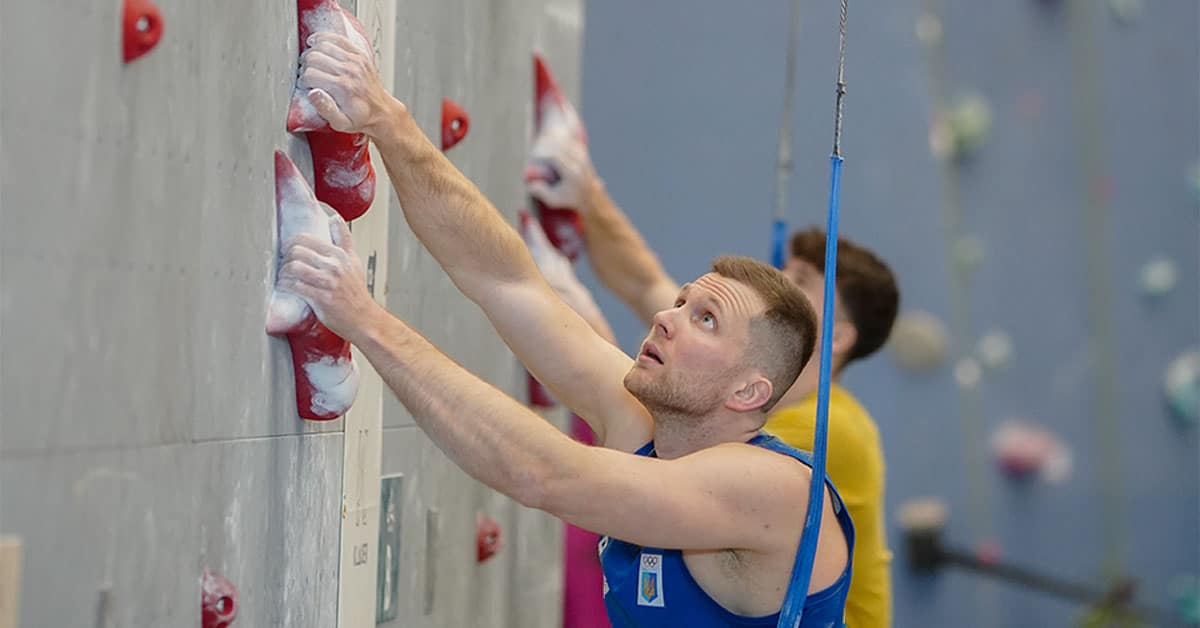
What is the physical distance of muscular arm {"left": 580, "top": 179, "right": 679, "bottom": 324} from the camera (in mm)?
3299

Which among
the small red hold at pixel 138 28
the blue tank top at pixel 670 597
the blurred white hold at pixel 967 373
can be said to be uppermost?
the small red hold at pixel 138 28

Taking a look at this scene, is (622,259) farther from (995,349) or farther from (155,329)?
(995,349)

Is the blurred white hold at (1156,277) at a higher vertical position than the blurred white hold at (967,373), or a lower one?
higher

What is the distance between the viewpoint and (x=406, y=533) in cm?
238

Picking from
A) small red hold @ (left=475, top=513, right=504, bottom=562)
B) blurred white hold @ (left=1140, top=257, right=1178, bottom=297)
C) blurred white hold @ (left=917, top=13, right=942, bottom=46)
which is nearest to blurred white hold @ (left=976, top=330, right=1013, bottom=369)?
blurred white hold @ (left=1140, top=257, right=1178, bottom=297)

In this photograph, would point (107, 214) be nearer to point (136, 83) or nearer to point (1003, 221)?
point (136, 83)

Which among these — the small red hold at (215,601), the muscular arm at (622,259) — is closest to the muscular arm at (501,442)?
the small red hold at (215,601)

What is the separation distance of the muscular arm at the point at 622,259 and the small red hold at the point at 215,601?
1.77 meters

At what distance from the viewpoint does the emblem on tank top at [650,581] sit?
196 cm

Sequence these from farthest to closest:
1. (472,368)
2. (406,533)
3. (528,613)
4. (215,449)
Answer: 1. (528,613)
2. (472,368)
3. (406,533)
4. (215,449)

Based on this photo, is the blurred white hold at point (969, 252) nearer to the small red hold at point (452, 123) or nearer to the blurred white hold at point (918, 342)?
the blurred white hold at point (918, 342)

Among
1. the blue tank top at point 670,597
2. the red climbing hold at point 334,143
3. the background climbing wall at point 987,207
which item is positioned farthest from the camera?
the background climbing wall at point 987,207

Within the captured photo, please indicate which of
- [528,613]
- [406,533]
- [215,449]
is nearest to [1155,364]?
[528,613]

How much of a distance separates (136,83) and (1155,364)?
547 centimetres
